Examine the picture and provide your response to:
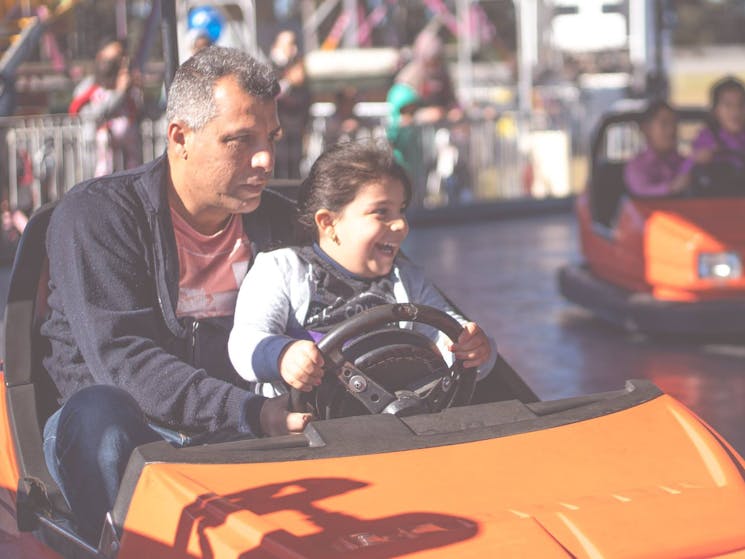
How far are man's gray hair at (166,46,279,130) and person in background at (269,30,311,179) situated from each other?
7.38 m

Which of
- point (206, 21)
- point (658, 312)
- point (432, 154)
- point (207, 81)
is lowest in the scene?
point (658, 312)

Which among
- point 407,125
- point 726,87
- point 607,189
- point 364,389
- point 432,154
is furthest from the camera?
point 432,154

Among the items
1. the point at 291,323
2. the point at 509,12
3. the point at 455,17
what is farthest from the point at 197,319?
the point at 509,12

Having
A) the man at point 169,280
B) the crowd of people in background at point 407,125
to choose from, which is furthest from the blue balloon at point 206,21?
the man at point 169,280

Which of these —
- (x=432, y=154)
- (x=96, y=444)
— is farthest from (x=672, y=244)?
(x=432, y=154)

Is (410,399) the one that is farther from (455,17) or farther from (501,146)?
(455,17)

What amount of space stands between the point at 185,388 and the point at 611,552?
964mm

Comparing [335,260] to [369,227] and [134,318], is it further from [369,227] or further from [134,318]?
[134,318]

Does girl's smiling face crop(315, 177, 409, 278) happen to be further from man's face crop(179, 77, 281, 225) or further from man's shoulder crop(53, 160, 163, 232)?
man's shoulder crop(53, 160, 163, 232)

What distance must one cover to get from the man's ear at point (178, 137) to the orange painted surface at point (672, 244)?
4.37 m

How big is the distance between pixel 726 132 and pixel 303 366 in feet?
18.3

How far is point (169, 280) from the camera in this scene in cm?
298

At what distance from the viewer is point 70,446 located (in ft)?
8.85

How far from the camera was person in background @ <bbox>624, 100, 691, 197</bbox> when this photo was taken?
7.50 m
